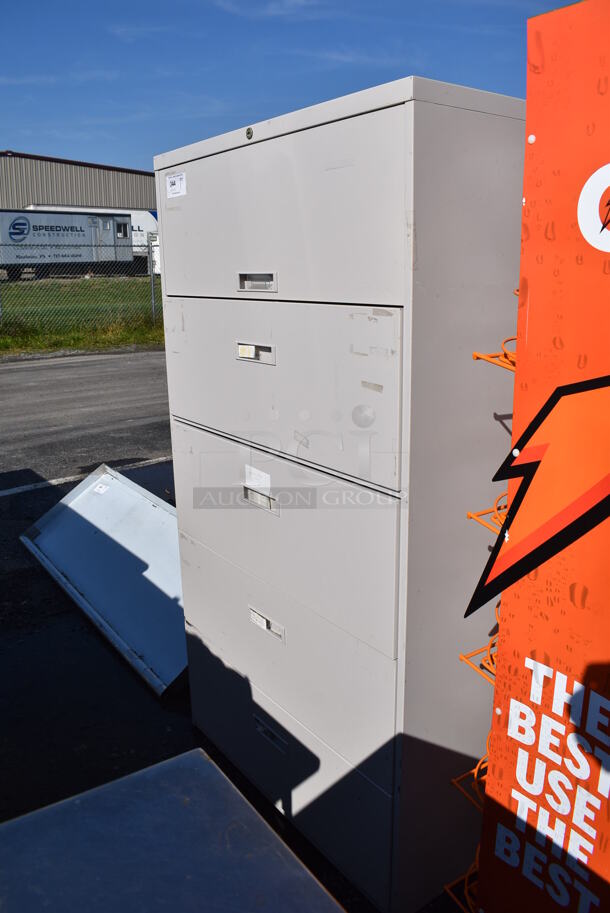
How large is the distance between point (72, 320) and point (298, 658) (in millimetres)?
13521

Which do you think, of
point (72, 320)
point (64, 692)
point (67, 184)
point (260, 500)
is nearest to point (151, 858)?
point (260, 500)

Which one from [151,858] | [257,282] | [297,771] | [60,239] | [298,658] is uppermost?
[60,239]

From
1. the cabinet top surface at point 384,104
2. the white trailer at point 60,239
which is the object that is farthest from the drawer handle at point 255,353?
the white trailer at point 60,239

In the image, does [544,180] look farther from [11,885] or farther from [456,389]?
[11,885]

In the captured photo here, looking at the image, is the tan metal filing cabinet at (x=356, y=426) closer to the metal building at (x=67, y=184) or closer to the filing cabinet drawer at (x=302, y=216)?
the filing cabinet drawer at (x=302, y=216)

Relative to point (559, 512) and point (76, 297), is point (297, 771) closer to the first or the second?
point (559, 512)

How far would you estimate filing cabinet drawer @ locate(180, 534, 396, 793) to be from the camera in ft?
6.82

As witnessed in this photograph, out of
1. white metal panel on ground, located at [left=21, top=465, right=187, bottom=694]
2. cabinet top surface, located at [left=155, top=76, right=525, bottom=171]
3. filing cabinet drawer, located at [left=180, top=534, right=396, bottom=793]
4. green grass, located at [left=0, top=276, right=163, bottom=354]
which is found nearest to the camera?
cabinet top surface, located at [left=155, top=76, right=525, bottom=171]

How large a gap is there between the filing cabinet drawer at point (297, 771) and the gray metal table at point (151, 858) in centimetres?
108

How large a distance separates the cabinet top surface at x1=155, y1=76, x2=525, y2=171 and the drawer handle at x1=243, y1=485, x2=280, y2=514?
1.02 meters

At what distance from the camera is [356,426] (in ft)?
6.39

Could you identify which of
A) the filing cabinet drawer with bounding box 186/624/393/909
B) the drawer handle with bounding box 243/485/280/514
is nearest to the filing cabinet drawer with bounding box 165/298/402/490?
the drawer handle with bounding box 243/485/280/514

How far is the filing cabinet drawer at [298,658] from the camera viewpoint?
208 centimetres

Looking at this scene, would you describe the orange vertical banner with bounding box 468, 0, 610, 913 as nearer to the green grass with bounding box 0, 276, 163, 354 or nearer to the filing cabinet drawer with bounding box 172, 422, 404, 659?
the filing cabinet drawer with bounding box 172, 422, 404, 659
